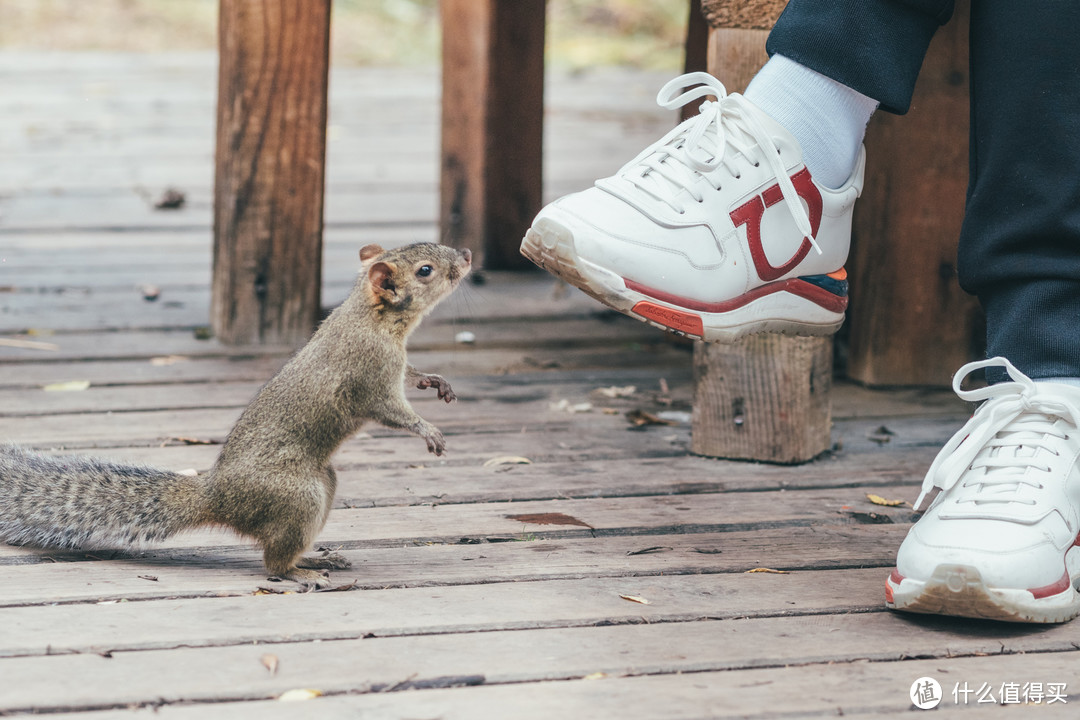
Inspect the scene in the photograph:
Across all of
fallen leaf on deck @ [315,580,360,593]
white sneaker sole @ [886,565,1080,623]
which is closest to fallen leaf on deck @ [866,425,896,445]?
white sneaker sole @ [886,565,1080,623]

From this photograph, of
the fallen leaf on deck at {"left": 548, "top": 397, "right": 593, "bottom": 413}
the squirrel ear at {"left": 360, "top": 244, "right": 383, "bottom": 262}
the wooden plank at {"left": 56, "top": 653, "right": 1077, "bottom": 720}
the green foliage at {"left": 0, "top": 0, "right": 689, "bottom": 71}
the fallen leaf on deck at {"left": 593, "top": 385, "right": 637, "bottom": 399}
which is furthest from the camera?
the green foliage at {"left": 0, "top": 0, "right": 689, "bottom": 71}

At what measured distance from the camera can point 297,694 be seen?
3.87ft

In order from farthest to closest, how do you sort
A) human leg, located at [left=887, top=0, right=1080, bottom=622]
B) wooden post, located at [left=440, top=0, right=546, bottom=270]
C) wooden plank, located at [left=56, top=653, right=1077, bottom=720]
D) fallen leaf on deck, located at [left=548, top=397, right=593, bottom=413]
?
wooden post, located at [left=440, top=0, right=546, bottom=270] < fallen leaf on deck, located at [left=548, top=397, right=593, bottom=413] < human leg, located at [left=887, top=0, right=1080, bottom=622] < wooden plank, located at [left=56, top=653, right=1077, bottom=720]

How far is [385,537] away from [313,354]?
0.27 meters

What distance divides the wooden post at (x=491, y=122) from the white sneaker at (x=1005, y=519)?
84.4 inches

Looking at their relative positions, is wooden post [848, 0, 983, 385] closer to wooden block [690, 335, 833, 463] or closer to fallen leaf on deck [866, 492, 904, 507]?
wooden block [690, 335, 833, 463]

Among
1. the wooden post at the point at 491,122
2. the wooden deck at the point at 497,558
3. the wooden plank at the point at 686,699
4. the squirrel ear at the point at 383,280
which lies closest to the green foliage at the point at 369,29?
the wooden post at the point at 491,122

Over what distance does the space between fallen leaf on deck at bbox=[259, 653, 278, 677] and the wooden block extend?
105 centimetres

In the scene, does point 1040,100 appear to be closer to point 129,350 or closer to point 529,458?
point 529,458

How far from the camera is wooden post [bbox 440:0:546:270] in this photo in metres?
3.48

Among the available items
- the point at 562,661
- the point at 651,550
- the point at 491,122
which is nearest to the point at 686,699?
the point at 562,661

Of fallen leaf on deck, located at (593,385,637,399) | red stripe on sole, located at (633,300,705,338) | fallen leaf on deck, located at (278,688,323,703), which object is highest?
red stripe on sole, located at (633,300,705,338)

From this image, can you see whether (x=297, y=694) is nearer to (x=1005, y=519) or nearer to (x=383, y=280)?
(x=383, y=280)

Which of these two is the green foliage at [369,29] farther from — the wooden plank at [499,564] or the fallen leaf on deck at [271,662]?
the fallen leaf on deck at [271,662]
